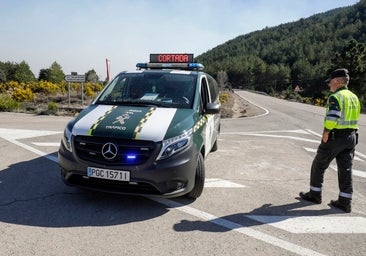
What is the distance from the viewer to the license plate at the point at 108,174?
4.13 meters

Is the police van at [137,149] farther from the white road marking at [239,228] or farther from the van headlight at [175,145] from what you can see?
the white road marking at [239,228]

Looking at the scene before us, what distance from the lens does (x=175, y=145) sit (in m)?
4.28

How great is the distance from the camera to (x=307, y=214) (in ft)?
15.2

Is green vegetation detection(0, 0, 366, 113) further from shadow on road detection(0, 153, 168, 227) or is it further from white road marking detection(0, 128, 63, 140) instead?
shadow on road detection(0, 153, 168, 227)

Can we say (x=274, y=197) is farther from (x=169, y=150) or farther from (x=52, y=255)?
(x=52, y=255)

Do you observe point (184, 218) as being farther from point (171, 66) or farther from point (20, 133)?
point (20, 133)

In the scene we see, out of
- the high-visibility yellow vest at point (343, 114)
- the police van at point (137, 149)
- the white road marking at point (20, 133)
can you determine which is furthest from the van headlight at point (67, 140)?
the white road marking at point (20, 133)

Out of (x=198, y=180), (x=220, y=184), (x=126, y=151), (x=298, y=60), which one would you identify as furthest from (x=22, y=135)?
(x=298, y=60)

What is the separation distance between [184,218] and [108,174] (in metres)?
1.06

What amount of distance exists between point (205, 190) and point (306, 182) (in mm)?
2026

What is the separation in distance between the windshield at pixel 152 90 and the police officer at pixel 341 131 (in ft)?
6.42

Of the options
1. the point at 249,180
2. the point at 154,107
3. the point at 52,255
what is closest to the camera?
the point at 52,255

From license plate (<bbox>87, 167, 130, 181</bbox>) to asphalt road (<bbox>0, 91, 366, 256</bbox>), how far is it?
18.2 inches

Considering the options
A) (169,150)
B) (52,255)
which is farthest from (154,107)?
(52,255)
